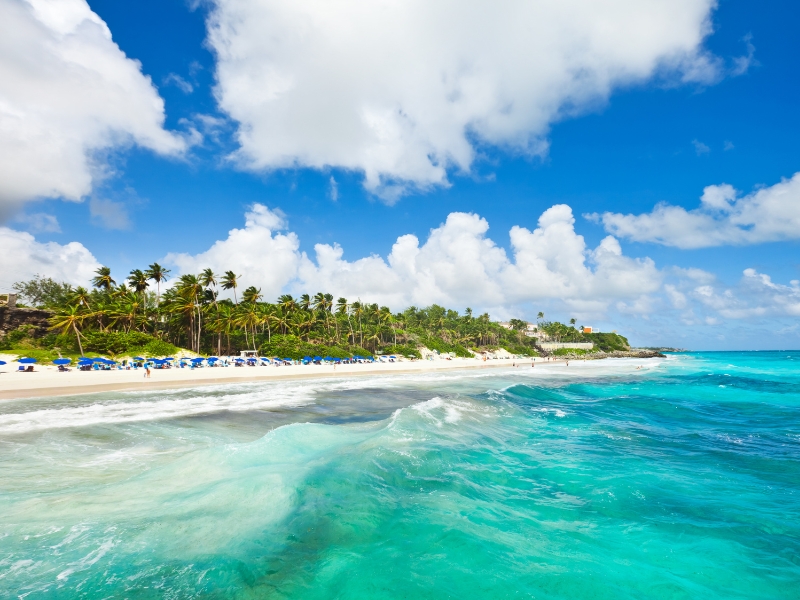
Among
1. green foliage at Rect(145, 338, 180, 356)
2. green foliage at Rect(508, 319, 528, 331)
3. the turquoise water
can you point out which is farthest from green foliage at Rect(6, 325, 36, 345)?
green foliage at Rect(508, 319, 528, 331)

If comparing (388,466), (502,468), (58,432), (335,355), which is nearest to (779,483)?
(502,468)

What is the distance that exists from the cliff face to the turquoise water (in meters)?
43.5

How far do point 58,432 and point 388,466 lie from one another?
11.4 meters

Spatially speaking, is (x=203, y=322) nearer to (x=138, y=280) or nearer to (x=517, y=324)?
(x=138, y=280)

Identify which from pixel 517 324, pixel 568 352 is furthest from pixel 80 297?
pixel 568 352

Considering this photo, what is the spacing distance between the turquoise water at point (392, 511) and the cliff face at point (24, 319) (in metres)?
43.5

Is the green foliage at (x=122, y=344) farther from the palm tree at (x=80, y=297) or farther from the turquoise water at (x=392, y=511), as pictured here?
the turquoise water at (x=392, y=511)

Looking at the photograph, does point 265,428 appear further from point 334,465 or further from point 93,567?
point 93,567

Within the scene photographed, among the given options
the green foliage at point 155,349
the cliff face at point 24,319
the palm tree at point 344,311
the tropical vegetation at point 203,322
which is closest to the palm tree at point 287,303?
the tropical vegetation at point 203,322

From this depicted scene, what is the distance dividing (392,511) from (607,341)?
174 meters

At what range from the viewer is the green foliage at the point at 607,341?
153250mm

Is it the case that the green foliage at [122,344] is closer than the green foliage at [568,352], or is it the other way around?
the green foliage at [122,344]

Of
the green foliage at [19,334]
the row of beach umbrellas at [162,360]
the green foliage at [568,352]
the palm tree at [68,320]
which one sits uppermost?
the palm tree at [68,320]

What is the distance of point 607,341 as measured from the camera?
157625 millimetres
